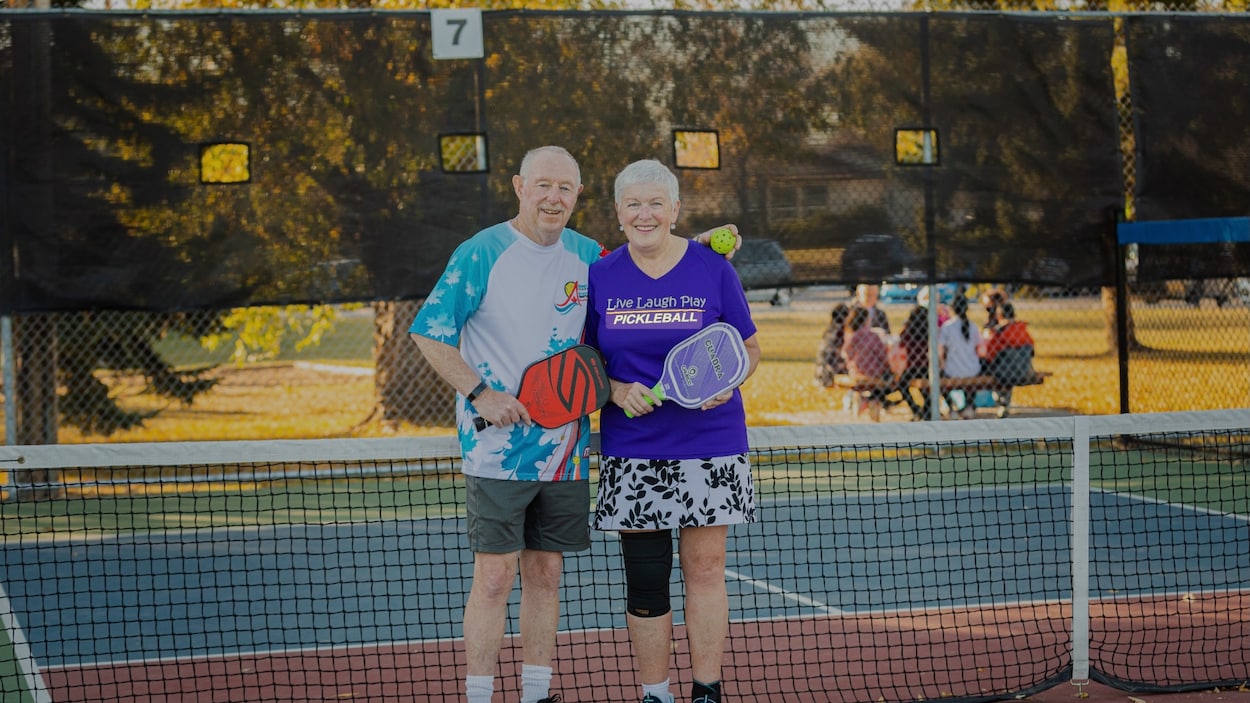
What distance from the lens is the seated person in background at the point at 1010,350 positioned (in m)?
12.4

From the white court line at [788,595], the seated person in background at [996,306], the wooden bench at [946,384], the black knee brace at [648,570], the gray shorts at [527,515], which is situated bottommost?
the white court line at [788,595]

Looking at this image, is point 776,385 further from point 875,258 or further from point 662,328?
point 662,328

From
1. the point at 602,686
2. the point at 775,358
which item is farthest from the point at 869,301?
the point at 775,358

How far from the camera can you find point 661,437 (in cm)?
386

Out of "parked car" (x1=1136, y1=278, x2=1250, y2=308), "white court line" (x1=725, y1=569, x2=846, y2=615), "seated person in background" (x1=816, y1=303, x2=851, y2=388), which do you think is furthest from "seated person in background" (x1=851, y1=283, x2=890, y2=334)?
"white court line" (x1=725, y1=569, x2=846, y2=615)

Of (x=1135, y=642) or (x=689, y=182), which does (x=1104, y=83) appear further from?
(x=1135, y=642)

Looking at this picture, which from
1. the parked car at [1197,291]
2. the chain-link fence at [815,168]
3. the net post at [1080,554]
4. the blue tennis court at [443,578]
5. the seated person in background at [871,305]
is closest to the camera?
the net post at [1080,554]

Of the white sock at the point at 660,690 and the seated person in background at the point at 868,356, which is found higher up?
the seated person in background at the point at 868,356

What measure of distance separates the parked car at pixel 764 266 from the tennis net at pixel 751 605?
1429mm

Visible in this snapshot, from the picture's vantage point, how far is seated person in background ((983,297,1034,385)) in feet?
40.6

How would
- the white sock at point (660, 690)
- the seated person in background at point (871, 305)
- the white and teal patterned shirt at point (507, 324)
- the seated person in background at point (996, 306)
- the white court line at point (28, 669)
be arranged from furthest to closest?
the seated person in background at point (871, 305)
the seated person in background at point (996, 306)
the white court line at point (28, 669)
the white sock at point (660, 690)
the white and teal patterned shirt at point (507, 324)

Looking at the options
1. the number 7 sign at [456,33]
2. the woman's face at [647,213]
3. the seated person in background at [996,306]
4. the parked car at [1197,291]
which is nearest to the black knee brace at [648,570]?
the woman's face at [647,213]

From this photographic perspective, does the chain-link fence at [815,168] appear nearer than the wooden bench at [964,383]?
Yes

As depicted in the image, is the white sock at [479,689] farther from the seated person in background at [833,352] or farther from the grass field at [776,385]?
the seated person in background at [833,352]
